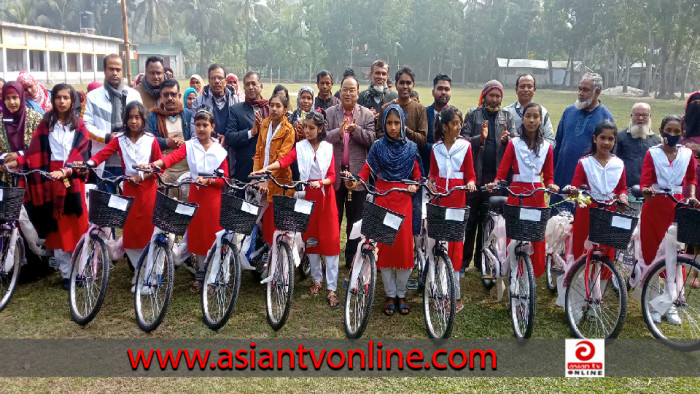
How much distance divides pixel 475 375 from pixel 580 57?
7001 centimetres

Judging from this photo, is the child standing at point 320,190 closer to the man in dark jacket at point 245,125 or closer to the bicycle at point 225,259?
the bicycle at point 225,259

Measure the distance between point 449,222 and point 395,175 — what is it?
841 millimetres

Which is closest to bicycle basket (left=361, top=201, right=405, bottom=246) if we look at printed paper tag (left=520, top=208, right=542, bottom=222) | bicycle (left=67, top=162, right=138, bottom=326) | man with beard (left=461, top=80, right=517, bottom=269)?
printed paper tag (left=520, top=208, right=542, bottom=222)

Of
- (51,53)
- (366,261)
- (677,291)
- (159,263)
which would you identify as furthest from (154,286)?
Result: (51,53)

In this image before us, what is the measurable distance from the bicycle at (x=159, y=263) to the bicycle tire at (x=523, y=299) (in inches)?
107

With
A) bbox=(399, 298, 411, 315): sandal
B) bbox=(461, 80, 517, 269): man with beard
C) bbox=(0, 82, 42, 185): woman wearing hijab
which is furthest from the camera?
bbox=(461, 80, 517, 269): man with beard

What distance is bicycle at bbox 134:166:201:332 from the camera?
4.48 metres

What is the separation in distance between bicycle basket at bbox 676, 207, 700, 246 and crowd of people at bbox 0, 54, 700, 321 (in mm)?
174

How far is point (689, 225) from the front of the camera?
14.4 ft

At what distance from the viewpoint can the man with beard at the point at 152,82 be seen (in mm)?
6535

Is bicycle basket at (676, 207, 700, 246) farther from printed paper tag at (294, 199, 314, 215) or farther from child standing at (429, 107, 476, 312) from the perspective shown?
printed paper tag at (294, 199, 314, 215)

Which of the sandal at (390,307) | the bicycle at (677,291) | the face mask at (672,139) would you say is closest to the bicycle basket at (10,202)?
the sandal at (390,307)

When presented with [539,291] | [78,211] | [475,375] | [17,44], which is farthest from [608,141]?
[17,44]

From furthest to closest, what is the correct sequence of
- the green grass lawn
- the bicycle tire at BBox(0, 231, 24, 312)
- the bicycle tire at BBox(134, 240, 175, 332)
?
1. the bicycle tire at BBox(0, 231, 24, 312)
2. the bicycle tire at BBox(134, 240, 175, 332)
3. the green grass lawn
